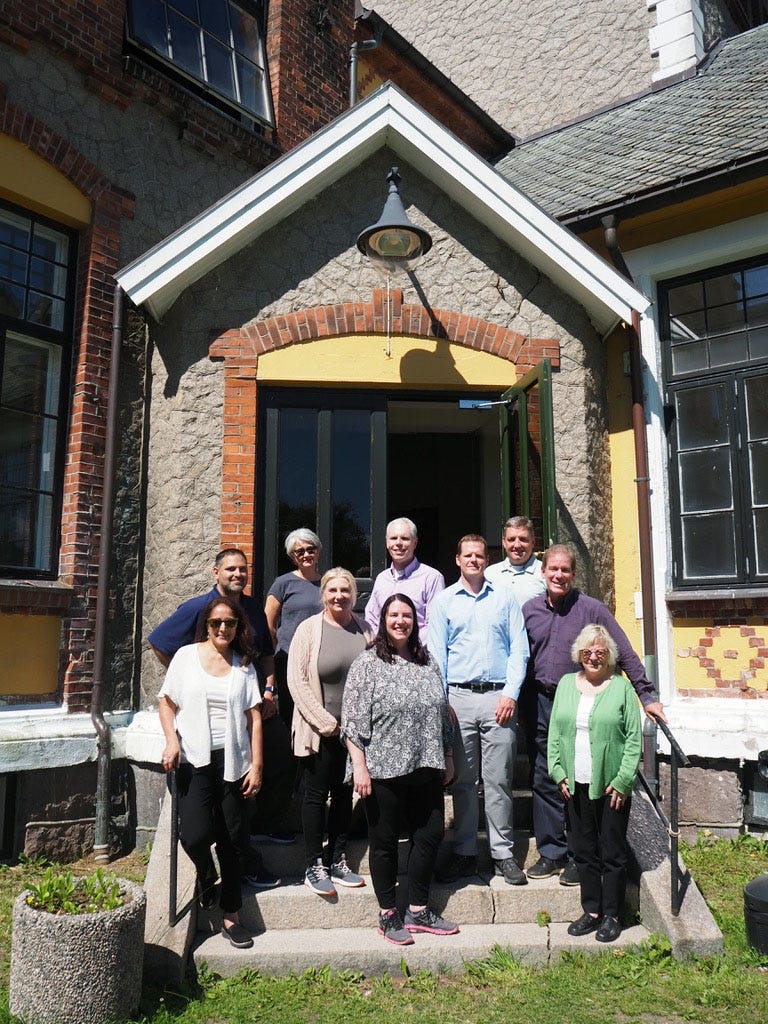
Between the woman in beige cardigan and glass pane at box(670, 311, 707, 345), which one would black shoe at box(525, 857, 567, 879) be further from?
glass pane at box(670, 311, 707, 345)

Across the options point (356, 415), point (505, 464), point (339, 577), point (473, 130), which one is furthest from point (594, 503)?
point (473, 130)

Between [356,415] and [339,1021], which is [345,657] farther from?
[356,415]

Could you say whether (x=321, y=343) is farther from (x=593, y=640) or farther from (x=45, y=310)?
(x=593, y=640)

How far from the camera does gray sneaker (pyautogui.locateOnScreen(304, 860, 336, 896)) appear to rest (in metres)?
4.51

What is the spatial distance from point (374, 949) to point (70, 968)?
1365 millimetres

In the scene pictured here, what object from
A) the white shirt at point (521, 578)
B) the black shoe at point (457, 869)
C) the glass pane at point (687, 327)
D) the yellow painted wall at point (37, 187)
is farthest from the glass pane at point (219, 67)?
the black shoe at point (457, 869)

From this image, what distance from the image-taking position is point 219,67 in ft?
27.4

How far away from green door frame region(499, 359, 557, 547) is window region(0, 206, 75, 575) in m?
3.36

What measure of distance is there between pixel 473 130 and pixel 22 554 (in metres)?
7.82

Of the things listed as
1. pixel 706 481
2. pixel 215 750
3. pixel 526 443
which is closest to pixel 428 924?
pixel 215 750

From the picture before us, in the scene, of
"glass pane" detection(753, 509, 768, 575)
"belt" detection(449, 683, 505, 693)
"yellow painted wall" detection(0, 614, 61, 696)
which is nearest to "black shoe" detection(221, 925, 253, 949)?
"belt" detection(449, 683, 505, 693)

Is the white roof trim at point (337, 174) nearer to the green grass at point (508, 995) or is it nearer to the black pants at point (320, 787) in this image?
the black pants at point (320, 787)

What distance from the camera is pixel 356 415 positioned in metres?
6.83

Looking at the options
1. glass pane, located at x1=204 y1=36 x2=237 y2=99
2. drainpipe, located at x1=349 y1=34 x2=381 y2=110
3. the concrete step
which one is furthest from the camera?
drainpipe, located at x1=349 y1=34 x2=381 y2=110
